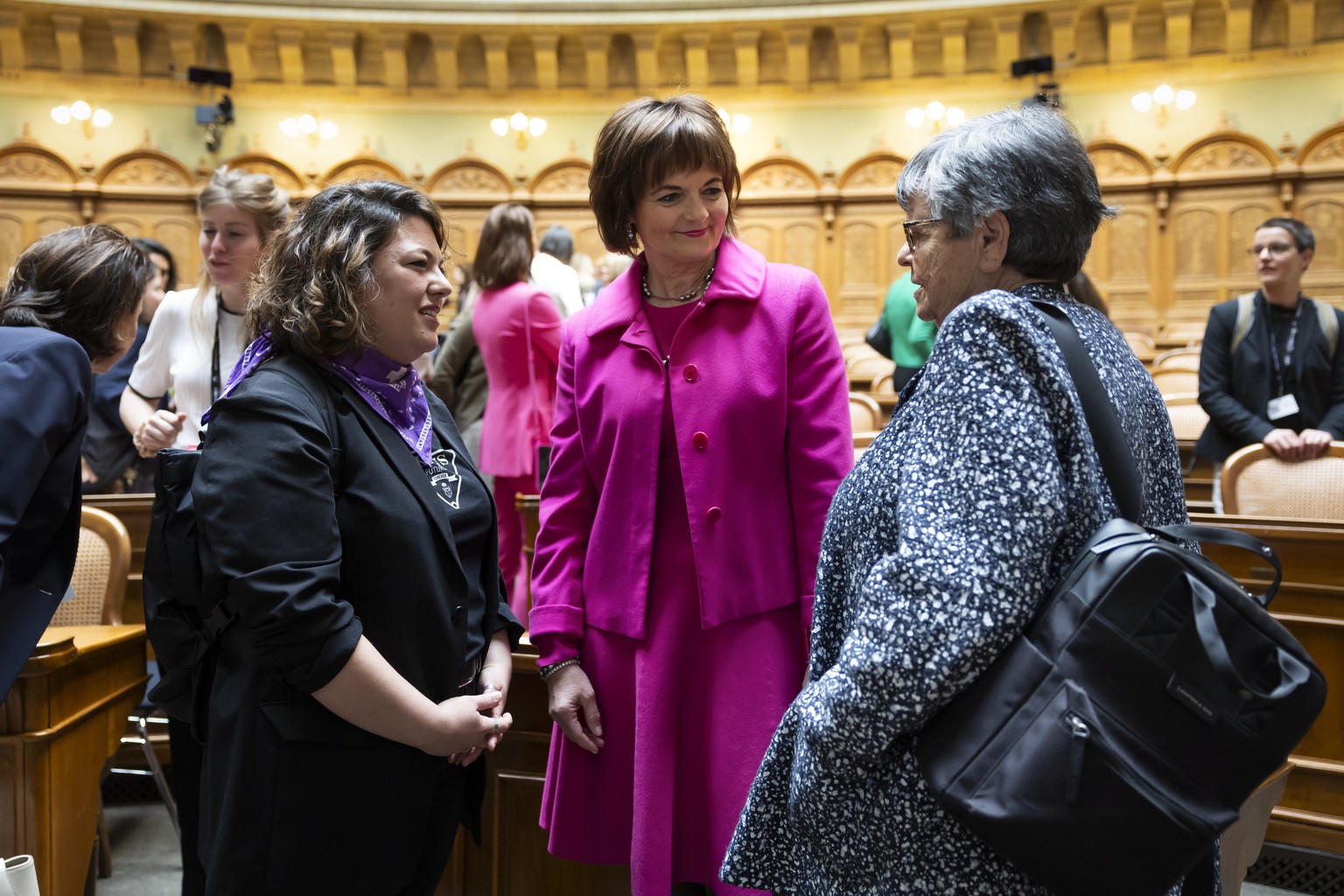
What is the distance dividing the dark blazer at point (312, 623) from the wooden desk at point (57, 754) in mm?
847

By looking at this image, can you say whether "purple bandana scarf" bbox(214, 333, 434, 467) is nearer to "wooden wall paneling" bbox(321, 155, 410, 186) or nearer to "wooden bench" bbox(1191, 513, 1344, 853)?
"wooden bench" bbox(1191, 513, 1344, 853)

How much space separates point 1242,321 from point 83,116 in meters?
10.7

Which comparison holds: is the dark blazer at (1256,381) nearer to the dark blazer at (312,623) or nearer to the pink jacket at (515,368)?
the pink jacket at (515,368)

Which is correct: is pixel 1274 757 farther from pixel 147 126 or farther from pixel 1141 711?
pixel 147 126

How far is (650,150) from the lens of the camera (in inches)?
67.8

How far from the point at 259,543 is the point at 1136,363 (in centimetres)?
108

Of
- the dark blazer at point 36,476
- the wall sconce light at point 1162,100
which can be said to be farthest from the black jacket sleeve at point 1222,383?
the wall sconce light at point 1162,100

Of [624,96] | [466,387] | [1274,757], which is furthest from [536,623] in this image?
[624,96]

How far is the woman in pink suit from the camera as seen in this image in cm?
166

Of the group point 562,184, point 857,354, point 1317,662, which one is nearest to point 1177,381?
point 1317,662

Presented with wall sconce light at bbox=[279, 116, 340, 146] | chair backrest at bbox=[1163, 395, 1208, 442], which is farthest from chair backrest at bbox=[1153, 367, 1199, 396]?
wall sconce light at bbox=[279, 116, 340, 146]

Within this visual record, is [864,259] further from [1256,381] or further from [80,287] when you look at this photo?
[80,287]

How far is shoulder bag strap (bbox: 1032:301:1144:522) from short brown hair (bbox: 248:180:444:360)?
3.16 ft

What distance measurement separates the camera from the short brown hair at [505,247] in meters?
3.99
